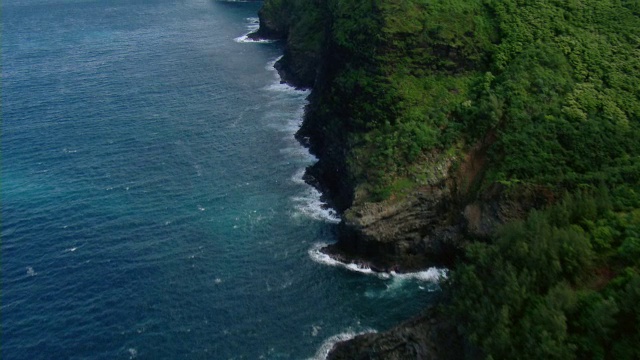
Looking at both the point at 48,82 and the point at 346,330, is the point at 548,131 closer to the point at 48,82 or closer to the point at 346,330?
the point at 346,330

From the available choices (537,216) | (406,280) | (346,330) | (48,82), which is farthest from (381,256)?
(48,82)

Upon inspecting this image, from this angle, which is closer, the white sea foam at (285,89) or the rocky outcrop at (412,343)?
the rocky outcrop at (412,343)

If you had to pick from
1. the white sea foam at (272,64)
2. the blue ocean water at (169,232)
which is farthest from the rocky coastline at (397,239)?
the white sea foam at (272,64)

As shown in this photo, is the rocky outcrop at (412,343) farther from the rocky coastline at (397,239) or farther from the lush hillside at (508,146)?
the lush hillside at (508,146)

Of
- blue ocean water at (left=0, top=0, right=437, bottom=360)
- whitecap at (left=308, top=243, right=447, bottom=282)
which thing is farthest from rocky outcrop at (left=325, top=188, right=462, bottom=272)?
blue ocean water at (left=0, top=0, right=437, bottom=360)

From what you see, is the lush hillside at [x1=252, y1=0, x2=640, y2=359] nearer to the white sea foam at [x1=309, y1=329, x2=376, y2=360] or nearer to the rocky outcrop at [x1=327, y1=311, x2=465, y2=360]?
the rocky outcrop at [x1=327, y1=311, x2=465, y2=360]

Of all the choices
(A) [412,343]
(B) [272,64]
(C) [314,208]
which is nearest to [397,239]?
(C) [314,208]
